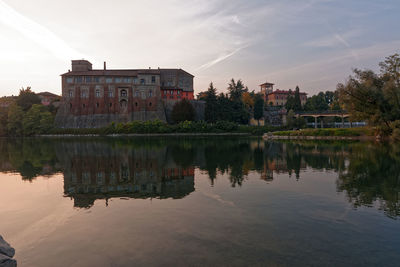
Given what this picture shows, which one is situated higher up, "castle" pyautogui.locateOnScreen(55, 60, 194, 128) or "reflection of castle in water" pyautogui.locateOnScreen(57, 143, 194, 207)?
"castle" pyautogui.locateOnScreen(55, 60, 194, 128)

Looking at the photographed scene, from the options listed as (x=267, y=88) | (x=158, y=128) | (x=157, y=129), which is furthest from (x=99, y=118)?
(x=267, y=88)

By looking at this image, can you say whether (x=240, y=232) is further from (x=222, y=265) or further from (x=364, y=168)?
(x=364, y=168)

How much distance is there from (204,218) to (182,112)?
196ft

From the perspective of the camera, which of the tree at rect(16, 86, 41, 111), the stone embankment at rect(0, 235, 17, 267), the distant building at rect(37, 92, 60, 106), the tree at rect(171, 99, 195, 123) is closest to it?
the stone embankment at rect(0, 235, 17, 267)

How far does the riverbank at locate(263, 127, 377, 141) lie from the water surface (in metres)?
31.9

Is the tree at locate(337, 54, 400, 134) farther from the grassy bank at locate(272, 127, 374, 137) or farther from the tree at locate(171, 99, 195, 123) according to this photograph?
the tree at locate(171, 99, 195, 123)

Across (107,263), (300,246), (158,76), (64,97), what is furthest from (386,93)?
(64,97)

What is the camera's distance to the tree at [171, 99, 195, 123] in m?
67.2

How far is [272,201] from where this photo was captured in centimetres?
1002

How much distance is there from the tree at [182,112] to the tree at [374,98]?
A: 122 ft

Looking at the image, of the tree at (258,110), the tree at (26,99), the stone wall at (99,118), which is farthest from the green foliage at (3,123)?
the tree at (258,110)

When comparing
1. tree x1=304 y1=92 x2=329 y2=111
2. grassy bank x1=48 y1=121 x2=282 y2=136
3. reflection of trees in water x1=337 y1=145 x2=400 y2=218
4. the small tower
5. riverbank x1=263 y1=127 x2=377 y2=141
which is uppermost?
the small tower

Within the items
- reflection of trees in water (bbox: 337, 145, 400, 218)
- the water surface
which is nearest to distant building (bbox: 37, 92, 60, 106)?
the water surface

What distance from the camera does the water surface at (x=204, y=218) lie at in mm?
5902
